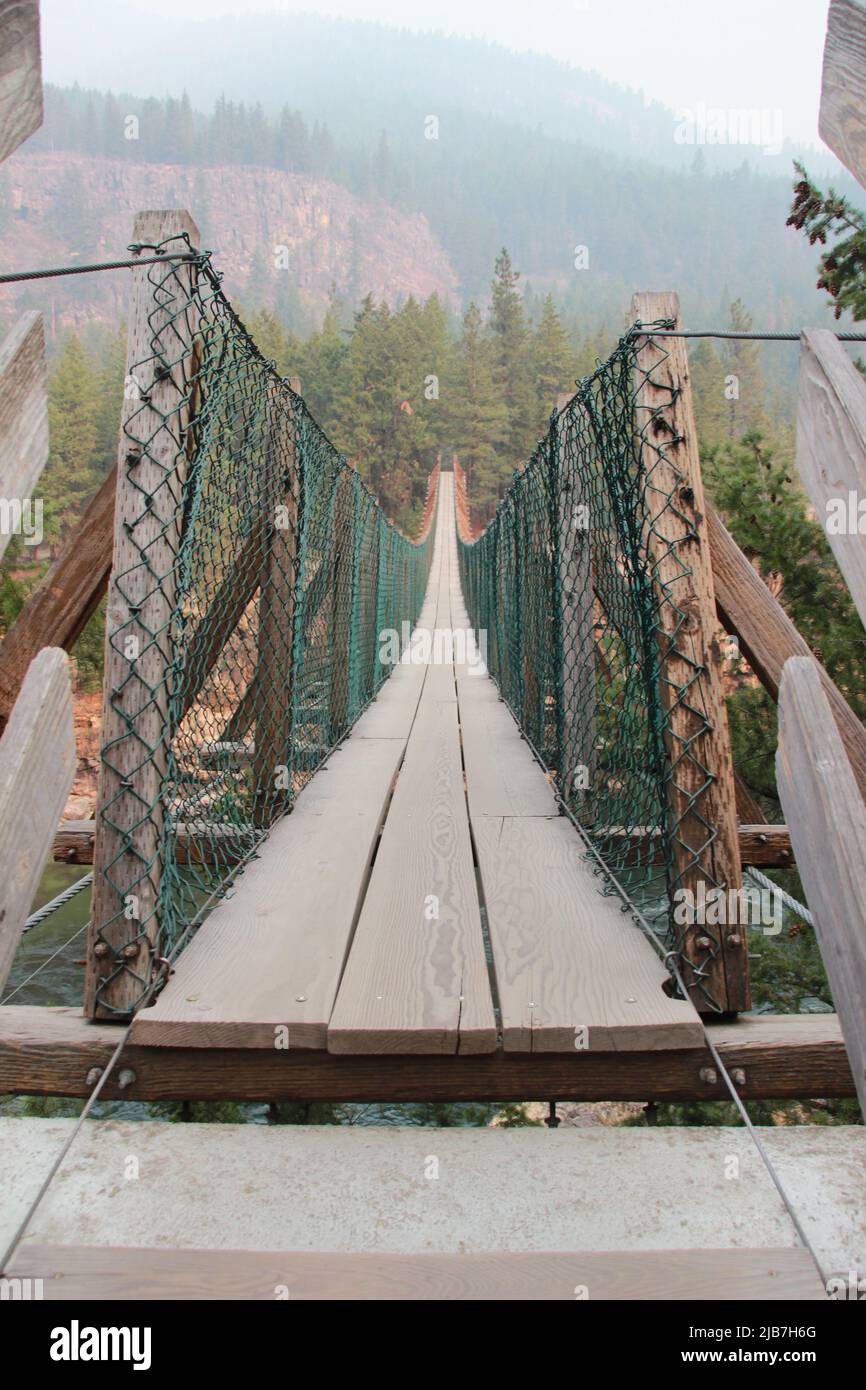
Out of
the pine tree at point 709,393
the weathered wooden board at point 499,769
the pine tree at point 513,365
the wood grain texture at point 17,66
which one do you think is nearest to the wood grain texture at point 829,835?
the wood grain texture at point 17,66

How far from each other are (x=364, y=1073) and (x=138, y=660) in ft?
2.69

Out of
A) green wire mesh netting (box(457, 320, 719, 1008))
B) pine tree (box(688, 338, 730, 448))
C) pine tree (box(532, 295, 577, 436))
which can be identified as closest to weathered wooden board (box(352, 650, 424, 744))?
green wire mesh netting (box(457, 320, 719, 1008))

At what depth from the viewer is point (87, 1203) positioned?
4.44ft

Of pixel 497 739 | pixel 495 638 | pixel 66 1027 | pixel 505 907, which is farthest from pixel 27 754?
pixel 495 638

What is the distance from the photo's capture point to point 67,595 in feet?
9.23

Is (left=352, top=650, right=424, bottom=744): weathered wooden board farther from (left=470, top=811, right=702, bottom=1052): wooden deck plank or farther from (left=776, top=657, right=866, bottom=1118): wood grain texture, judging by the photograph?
(left=776, top=657, right=866, bottom=1118): wood grain texture

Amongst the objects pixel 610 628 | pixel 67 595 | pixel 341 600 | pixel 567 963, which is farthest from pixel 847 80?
pixel 341 600

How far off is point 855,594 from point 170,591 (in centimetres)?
124

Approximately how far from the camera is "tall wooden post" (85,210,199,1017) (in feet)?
5.60

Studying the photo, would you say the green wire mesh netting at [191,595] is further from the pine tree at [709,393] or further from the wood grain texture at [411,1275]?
the pine tree at [709,393]

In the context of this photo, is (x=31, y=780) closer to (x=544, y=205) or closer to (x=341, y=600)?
(x=341, y=600)

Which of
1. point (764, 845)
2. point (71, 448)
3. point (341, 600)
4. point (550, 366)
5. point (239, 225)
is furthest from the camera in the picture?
point (239, 225)

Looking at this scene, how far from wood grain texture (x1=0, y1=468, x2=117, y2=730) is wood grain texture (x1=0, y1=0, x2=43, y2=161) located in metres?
1.61

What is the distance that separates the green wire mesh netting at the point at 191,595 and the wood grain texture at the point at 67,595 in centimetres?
31
